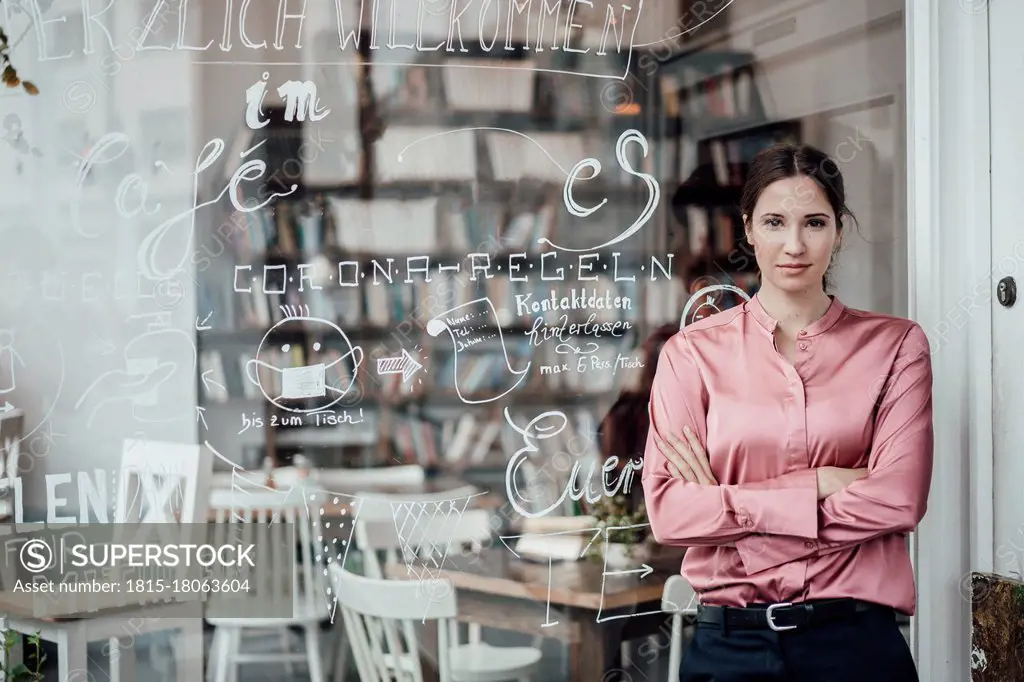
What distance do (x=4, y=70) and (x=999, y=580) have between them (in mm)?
3077

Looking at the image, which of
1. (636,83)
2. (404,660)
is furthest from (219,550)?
(636,83)

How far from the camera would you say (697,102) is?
2994 millimetres

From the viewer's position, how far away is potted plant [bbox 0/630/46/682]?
2809 mm

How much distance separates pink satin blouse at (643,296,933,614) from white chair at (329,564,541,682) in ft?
2.63

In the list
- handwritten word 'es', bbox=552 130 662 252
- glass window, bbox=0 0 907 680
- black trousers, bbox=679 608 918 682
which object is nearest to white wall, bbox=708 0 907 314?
glass window, bbox=0 0 907 680

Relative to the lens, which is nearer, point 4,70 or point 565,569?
point 4,70

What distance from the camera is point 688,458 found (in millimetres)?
2311

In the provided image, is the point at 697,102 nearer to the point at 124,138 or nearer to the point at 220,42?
the point at 220,42

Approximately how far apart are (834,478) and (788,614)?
1.04ft

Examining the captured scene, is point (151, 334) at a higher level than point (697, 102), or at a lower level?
lower

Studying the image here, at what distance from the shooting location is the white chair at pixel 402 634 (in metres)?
2.80

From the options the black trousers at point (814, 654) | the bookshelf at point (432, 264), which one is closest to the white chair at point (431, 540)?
the bookshelf at point (432, 264)

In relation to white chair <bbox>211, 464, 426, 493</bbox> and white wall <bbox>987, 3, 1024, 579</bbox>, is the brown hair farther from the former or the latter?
white chair <bbox>211, 464, 426, 493</bbox>

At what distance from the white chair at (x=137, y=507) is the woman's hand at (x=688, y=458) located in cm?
134
